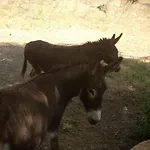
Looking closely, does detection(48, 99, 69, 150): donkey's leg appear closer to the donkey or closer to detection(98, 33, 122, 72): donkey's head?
the donkey

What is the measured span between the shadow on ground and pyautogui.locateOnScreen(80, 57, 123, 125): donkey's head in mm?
879

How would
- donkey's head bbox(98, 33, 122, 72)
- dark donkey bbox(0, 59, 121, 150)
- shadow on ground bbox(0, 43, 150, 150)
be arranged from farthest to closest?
1. donkey's head bbox(98, 33, 122, 72)
2. shadow on ground bbox(0, 43, 150, 150)
3. dark donkey bbox(0, 59, 121, 150)

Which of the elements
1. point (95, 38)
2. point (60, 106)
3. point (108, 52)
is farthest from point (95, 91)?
point (95, 38)

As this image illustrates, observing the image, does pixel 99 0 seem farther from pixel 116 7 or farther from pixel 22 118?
pixel 22 118

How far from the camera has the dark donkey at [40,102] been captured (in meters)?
3.36

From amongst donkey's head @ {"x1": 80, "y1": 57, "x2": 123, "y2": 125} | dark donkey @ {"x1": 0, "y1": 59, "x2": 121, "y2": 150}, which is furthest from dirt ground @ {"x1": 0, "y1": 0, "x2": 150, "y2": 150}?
dark donkey @ {"x1": 0, "y1": 59, "x2": 121, "y2": 150}

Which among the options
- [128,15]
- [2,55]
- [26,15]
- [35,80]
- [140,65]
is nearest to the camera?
[35,80]

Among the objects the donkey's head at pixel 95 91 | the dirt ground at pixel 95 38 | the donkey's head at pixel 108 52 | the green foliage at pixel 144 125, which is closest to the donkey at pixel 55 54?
the donkey's head at pixel 108 52

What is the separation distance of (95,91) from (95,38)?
20.4ft

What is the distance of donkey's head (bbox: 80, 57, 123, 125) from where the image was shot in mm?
4277

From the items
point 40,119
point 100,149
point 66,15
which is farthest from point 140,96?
point 66,15

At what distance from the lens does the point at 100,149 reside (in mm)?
5152

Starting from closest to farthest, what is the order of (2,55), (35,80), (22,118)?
(22,118)
(35,80)
(2,55)

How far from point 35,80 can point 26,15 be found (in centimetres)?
767
